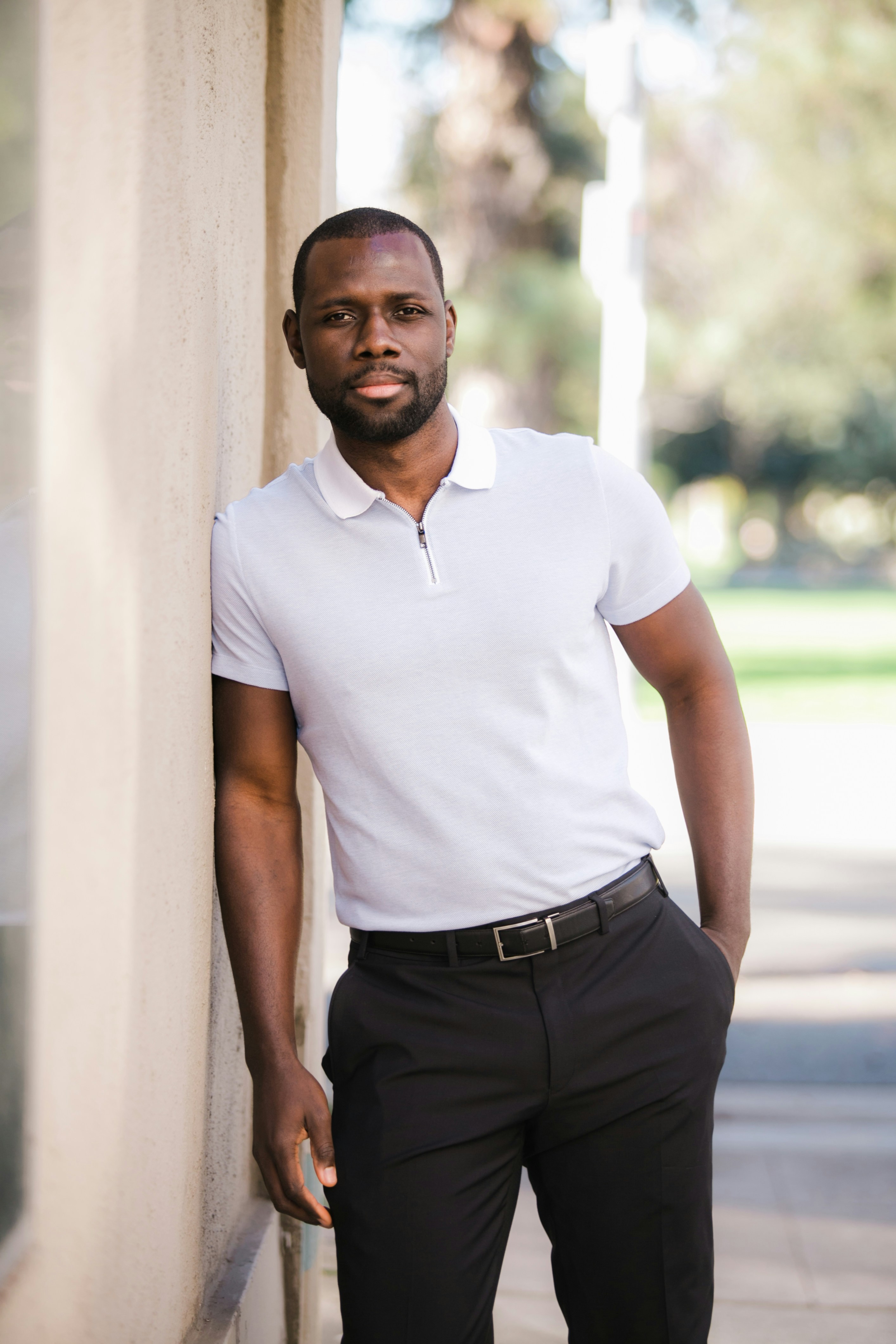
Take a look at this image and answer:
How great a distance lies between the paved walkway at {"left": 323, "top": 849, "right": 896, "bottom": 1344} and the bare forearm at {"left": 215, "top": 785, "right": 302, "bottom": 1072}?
5.71ft

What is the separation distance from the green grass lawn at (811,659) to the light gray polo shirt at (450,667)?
39.8ft

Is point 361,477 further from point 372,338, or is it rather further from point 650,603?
point 650,603

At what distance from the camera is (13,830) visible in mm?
1918

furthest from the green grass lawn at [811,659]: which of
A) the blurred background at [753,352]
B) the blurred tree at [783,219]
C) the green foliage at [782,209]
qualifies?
the blurred tree at [783,219]

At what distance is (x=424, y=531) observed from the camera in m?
2.25

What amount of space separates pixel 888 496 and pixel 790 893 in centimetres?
5039

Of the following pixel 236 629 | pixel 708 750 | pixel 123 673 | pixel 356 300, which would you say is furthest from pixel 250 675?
pixel 708 750

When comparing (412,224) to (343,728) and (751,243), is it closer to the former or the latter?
(343,728)

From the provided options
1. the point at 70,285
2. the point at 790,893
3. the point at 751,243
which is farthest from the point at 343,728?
the point at 751,243

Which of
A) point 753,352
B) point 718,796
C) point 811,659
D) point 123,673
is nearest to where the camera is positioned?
point 123,673

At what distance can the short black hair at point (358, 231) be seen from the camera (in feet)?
7.56

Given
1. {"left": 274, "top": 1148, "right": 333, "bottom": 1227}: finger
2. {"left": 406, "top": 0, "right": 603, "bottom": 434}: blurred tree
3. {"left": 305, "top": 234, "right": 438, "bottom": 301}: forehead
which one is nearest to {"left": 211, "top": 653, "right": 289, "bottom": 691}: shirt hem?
{"left": 305, "top": 234, "right": 438, "bottom": 301}: forehead

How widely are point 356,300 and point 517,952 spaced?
3.61 feet

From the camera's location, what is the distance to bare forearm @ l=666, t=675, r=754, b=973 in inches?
99.7
